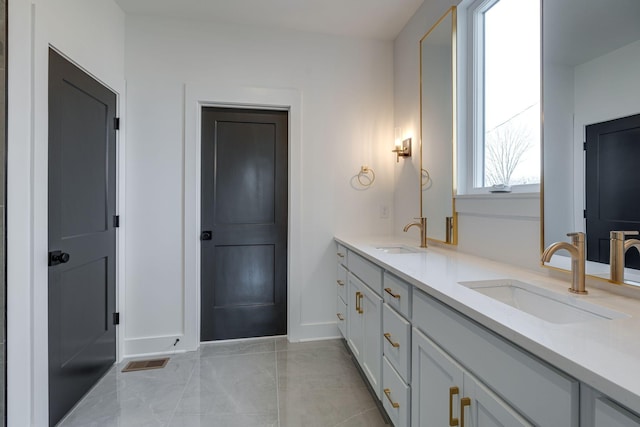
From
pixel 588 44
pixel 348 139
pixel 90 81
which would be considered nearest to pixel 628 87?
pixel 588 44

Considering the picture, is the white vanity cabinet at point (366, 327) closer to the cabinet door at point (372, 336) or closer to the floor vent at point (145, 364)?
the cabinet door at point (372, 336)

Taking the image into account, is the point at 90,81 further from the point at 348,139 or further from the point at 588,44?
the point at 588,44

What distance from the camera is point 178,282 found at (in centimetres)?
249

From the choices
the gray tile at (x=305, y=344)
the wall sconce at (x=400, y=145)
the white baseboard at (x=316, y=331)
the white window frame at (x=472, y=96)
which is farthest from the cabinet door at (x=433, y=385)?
the wall sconce at (x=400, y=145)

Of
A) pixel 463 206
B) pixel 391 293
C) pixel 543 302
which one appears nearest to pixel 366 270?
pixel 391 293

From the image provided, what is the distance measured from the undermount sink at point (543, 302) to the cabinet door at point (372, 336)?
58cm

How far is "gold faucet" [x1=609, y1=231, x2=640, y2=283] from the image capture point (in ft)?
3.19

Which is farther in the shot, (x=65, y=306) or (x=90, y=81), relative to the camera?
(x=90, y=81)

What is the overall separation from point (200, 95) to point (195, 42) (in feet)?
1.47

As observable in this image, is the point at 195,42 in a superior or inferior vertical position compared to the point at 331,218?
superior

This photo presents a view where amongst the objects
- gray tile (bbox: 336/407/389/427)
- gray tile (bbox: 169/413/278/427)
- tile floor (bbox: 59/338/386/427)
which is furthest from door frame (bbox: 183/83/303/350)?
gray tile (bbox: 336/407/389/427)

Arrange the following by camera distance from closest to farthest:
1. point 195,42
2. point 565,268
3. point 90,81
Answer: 1. point 565,268
2. point 90,81
3. point 195,42

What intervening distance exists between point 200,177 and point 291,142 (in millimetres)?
822

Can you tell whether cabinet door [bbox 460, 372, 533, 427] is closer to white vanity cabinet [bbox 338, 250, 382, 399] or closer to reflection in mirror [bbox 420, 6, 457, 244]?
white vanity cabinet [bbox 338, 250, 382, 399]
